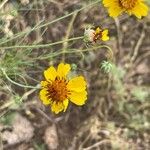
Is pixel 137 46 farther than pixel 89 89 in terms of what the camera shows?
Yes

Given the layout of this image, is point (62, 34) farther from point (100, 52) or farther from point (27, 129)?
point (27, 129)

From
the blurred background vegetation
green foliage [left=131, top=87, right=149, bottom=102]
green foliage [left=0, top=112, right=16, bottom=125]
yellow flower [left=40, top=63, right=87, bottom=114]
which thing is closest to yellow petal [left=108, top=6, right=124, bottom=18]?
yellow flower [left=40, top=63, right=87, bottom=114]

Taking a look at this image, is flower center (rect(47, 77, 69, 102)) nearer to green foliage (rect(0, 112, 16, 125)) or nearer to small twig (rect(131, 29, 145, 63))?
green foliage (rect(0, 112, 16, 125))

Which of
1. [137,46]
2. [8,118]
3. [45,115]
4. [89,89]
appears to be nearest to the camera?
[8,118]

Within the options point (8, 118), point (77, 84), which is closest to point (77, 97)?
point (77, 84)

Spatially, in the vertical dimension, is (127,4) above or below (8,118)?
above

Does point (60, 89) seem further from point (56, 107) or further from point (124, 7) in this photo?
point (124, 7)

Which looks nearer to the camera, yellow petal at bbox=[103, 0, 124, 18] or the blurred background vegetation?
yellow petal at bbox=[103, 0, 124, 18]

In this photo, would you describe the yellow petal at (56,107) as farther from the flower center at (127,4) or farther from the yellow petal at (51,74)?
the flower center at (127,4)

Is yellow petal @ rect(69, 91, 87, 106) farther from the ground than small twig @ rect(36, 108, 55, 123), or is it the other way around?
yellow petal @ rect(69, 91, 87, 106)
